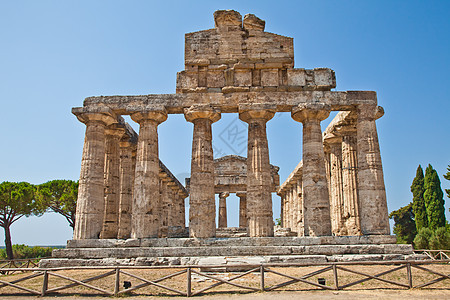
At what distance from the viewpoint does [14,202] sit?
33.8 meters

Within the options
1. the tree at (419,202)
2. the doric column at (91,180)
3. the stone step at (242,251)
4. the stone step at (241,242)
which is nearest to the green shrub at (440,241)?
the tree at (419,202)

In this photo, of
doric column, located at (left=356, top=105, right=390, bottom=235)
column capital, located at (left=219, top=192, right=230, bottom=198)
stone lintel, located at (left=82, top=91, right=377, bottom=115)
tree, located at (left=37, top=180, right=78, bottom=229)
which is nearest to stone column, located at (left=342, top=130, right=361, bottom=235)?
doric column, located at (left=356, top=105, right=390, bottom=235)

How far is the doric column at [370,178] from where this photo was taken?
56.8 ft

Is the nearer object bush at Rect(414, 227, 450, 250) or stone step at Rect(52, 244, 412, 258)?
stone step at Rect(52, 244, 412, 258)

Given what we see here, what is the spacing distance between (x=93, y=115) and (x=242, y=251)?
1011cm

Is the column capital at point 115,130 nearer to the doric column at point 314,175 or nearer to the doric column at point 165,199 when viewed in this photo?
the doric column at point 165,199

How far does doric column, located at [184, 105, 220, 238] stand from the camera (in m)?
17.6

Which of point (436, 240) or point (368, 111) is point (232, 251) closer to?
point (368, 111)

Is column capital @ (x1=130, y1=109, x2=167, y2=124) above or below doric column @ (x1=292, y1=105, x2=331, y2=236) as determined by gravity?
above

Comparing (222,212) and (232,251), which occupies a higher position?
(222,212)

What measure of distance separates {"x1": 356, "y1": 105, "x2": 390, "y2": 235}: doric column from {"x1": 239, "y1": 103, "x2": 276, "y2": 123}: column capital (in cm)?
453

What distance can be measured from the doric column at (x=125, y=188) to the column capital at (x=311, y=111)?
35.8ft

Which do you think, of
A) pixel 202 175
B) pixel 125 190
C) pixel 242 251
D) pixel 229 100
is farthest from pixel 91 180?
pixel 242 251

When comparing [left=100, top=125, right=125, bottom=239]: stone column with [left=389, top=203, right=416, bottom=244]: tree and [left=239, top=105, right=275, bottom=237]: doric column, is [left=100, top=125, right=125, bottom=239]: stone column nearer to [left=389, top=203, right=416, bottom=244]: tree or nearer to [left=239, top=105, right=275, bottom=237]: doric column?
[left=239, top=105, right=275, bottom=237]: doric column
